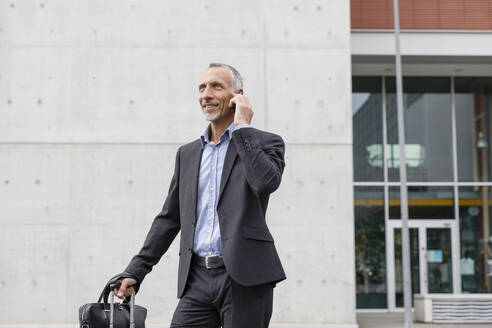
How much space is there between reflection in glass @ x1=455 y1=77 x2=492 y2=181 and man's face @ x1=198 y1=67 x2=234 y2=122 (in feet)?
46.4

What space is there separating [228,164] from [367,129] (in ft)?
44.2

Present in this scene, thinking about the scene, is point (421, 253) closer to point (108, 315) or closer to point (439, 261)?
point (439, 261)

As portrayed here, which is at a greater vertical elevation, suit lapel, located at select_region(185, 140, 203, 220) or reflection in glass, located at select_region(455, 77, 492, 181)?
reflection in glass, located at select_region(455, 77, 492, 181)

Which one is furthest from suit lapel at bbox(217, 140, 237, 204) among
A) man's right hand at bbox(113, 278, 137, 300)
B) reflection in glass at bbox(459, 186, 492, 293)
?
reflection in glass at bbox(459, 186, 492, 293)

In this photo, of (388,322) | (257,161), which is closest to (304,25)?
(388,322)

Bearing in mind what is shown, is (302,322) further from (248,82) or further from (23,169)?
(23,169)

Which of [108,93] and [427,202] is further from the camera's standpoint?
[427,202]

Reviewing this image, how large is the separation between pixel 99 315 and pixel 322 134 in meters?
9.30

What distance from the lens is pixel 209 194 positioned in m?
→ 2.96

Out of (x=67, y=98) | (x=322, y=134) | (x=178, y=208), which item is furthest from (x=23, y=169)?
(x=178, y=208)

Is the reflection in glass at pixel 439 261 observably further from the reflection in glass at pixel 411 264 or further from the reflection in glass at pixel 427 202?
the reflection in glass at pixel 427 202

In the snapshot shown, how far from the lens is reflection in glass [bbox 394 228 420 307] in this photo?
1564 cm

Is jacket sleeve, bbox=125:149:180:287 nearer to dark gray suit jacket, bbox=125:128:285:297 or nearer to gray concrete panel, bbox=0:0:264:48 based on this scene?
dark gray suit jacket, bbox=125:128:285:297

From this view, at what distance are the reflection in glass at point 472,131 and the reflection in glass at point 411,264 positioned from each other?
189 cm
